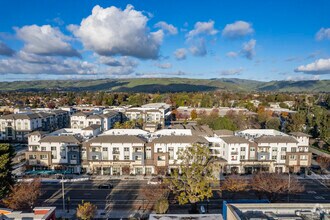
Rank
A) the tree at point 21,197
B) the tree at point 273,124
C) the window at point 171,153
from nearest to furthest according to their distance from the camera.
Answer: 1. the tree at point 21,197
2. the window at point 171,153
3. the tree at point 273,124

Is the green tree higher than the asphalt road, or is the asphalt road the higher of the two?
the green tree

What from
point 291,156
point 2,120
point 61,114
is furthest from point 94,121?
point 291,156

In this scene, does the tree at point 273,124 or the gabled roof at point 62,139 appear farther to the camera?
the tree at point 273,124

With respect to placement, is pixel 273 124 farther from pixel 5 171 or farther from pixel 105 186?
pixel 5 171

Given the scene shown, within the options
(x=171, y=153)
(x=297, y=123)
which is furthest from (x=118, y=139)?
(x=297, y=123)

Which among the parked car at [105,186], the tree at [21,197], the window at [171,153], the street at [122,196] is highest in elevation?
the window at [171,153]

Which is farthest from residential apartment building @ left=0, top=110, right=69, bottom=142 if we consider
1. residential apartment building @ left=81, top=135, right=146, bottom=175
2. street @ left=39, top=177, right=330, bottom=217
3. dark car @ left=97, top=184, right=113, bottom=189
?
dark car @ left=97, top=184, right=113, bottom=189

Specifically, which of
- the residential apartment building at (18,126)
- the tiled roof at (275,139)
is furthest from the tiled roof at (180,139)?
the residential apartment building at (18,126)

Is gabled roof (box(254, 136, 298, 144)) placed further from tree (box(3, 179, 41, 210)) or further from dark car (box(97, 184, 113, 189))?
tree (box(3, 179, 41, 210))

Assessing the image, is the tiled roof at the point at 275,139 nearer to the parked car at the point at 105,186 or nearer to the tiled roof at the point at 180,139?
the tiled roof at the point at 180,139
